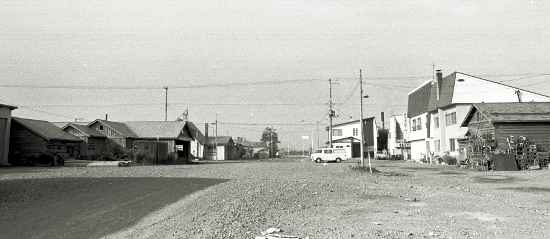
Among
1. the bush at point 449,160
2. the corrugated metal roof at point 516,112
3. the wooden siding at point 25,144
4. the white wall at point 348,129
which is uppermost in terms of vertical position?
the white wall at point 348,129

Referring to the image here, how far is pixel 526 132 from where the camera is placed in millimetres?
33219

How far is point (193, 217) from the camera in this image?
439 inches

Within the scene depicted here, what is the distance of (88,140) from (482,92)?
39.4m

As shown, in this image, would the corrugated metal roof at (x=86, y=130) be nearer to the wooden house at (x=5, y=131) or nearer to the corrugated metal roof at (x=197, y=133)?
the wooden house at (x=5, y=131)

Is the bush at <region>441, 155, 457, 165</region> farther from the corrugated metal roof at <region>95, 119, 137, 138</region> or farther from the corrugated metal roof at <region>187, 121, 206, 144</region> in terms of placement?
the corrugated metal roof at <region>187, 121, 206, 144</region>

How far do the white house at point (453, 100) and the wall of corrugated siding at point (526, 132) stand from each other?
8490mm

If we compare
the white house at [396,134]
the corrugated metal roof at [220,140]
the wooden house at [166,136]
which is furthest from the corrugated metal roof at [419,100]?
the corrugated metal roof at [220,140]

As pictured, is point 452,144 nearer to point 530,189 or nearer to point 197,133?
point 530,189

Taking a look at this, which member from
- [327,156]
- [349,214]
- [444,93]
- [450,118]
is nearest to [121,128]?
[327,156]

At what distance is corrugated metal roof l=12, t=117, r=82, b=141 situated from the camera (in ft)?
139

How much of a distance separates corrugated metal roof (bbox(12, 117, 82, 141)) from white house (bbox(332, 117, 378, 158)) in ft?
159

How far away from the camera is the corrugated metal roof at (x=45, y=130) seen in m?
42.5

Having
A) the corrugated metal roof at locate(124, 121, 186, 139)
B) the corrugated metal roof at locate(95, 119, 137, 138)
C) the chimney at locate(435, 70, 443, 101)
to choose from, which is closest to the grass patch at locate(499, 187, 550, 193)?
the chimney at locate(435, 70, 443, 101)

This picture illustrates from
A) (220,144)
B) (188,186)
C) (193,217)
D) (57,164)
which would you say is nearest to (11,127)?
(57,164)
